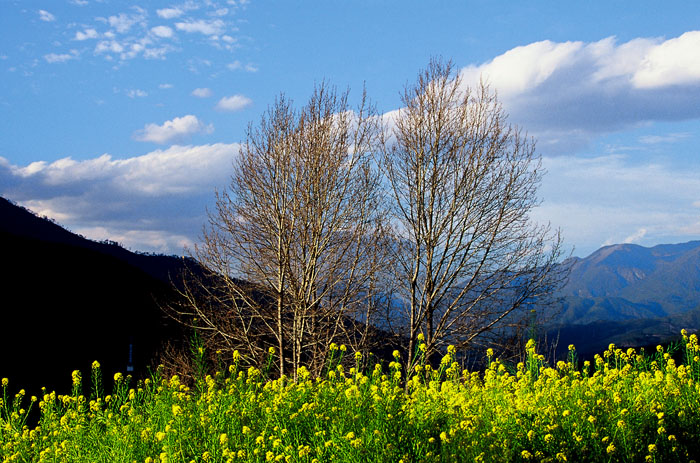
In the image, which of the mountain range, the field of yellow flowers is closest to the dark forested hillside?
the mountain range

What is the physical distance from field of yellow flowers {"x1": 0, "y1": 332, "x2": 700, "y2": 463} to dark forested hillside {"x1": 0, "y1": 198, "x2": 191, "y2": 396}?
1407 inches

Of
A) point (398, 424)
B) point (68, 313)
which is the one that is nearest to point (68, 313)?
point (68, 313)

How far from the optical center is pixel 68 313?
180 ft

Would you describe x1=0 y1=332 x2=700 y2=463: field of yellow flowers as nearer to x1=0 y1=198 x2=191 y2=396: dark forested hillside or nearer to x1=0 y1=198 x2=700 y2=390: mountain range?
x1=0 y1=198 x2=191 y2=396: dark forested hillside

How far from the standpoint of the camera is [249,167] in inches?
734

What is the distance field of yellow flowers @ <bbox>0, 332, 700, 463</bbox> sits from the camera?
4992mm

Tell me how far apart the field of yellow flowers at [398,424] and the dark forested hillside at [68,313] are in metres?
35.7

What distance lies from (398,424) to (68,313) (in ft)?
188

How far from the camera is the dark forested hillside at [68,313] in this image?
4700 centimetres

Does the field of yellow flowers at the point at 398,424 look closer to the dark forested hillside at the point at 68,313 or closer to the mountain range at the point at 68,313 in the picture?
the dark forested hillside at the point at 68,313

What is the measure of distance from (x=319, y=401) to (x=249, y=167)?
13366mm

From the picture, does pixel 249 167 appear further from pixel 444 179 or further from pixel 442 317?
pixel 442 317

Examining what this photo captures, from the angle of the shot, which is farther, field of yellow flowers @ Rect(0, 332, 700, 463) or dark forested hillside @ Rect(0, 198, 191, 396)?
dark forested hillside @ Rect(0, 198, 191, 396)

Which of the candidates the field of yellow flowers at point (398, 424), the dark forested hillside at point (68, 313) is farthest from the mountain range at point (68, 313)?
the field of yellow flowers at point (398, 424)
